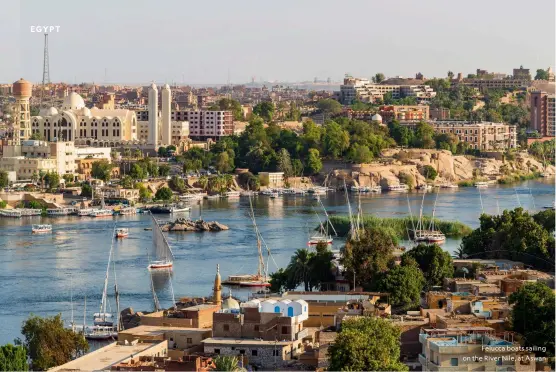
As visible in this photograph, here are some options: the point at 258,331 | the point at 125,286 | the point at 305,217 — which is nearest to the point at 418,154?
the point at 305,217

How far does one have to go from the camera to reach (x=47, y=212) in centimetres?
1761

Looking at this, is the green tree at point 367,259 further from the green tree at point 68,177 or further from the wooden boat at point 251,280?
the green tree at point 68,177

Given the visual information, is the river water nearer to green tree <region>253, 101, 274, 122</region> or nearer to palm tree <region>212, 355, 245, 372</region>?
palm tree <region>212, 355, 245, 372</region>

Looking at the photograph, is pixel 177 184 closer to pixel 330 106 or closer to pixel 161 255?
pixel 161 255

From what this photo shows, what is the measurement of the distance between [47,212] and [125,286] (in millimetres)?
6833

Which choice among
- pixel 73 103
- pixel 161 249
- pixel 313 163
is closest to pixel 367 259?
pixel 161 249

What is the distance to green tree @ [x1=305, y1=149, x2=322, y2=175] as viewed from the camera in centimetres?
2262

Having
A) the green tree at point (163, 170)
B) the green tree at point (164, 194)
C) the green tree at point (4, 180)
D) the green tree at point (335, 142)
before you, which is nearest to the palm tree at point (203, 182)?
the green tree at point (163, 170)

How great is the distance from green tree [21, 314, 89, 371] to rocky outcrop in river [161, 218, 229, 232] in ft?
23.9

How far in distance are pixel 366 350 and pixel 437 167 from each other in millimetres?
17354

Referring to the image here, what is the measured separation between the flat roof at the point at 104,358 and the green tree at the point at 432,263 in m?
2.45

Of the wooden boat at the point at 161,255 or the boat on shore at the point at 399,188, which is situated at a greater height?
the wooden boat at the point at 161,255

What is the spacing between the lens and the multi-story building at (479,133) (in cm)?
2680

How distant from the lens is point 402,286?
335 inches
